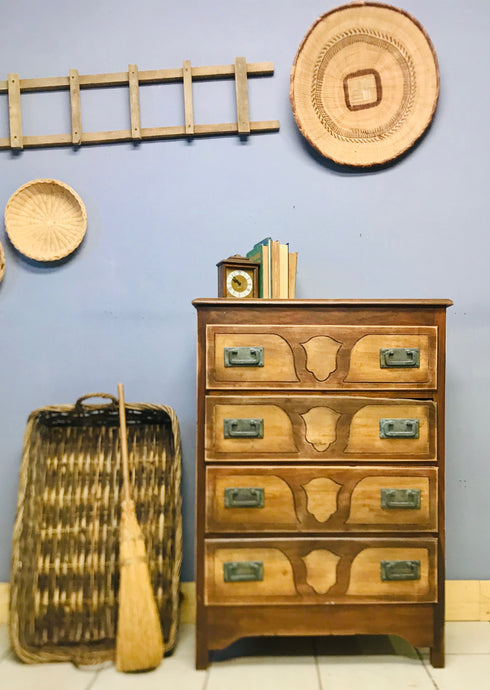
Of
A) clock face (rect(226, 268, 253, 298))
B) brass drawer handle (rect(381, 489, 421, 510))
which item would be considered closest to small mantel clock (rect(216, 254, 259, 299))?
clock face (rect(226, 268, 253, 298))

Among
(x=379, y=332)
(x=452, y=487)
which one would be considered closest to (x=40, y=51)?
(x=379, y=332)

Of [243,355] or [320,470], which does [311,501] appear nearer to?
[320,470]

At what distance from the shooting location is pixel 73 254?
2250mm

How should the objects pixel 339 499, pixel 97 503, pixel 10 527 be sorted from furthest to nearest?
pixel 10 527, pixel 97 503, pixel 339 499

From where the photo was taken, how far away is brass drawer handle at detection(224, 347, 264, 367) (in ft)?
5.76

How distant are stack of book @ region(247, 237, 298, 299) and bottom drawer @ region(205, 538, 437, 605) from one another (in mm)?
791

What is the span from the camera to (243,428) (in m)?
1.76

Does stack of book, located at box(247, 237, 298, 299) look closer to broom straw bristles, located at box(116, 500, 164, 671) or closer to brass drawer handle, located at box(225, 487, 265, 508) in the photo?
brass drawer handle, located at box(225, 487, 265, 508)

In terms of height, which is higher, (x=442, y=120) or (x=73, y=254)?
(x=442, y=120)

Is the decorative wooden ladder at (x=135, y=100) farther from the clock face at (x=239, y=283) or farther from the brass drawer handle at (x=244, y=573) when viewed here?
the brass drawer handle at (x=244, y=573)

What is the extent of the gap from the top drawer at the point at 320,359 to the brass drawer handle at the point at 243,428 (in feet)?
0.34

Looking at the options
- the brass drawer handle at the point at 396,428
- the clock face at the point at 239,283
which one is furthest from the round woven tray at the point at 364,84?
the brass drawer handle at the point at 396,428

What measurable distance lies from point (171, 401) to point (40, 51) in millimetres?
1446

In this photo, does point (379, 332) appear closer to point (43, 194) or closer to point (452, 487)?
point (452, 487)
